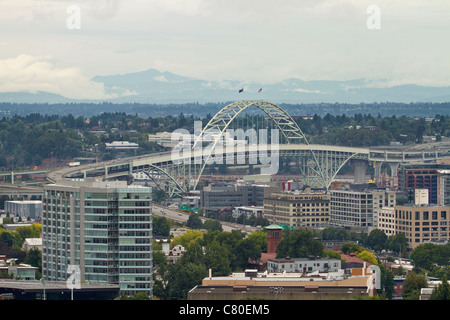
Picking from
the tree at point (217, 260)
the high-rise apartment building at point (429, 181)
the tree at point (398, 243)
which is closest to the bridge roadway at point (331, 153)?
the high-rise apartment building at point (429, 181)

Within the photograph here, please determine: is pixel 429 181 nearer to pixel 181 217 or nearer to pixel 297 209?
pixel 297 209

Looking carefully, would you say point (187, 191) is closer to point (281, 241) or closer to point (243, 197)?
point (243, 197)

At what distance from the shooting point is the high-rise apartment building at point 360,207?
325ft

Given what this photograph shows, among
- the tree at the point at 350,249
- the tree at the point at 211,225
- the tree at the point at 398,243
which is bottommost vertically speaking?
the tree at the point at 398,243

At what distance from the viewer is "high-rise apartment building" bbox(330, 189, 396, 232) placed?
325 feet

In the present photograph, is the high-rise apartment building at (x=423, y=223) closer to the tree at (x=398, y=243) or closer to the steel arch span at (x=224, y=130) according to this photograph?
the tree at (x=398, y=243)

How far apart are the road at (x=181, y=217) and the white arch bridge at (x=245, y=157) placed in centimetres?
592

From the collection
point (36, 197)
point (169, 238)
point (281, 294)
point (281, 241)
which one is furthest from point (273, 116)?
point (281, 294)

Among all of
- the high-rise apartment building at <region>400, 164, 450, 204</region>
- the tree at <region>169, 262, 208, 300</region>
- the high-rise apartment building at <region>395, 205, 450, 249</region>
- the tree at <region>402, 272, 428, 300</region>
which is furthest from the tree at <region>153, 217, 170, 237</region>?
the tree at <region>402, 272, 428, 300</region>

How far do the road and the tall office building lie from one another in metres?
33.1

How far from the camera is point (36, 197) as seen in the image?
112m

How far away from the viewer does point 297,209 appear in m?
102

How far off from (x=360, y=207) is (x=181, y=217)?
45.0 feet

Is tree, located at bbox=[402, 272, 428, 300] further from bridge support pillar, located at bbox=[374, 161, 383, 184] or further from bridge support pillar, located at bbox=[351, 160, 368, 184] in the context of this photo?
bridge support pillar, located at bbox=[374, 161, 383, 184]
